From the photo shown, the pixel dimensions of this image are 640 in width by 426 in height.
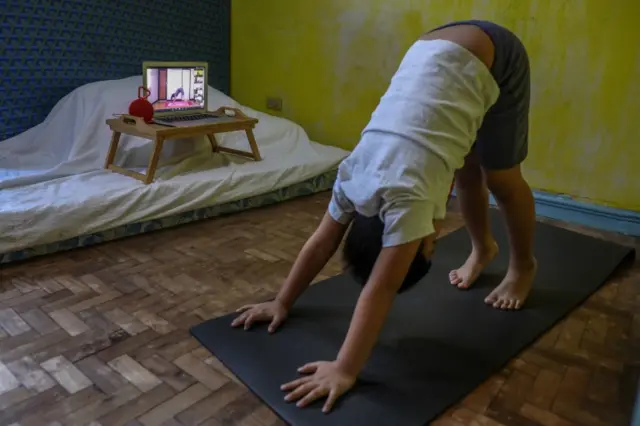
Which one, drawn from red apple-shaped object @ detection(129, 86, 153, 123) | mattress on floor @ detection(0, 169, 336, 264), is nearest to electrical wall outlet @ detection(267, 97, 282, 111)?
mattress on floor @ detection(0, 169, 336, 264)

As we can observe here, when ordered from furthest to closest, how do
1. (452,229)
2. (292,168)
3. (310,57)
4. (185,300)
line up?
(310,57), (292,168), (452,229), (185,300)

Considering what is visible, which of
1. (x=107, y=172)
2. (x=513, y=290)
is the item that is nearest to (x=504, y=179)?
(x=513, y=290)

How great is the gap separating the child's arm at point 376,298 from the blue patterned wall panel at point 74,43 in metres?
2.23

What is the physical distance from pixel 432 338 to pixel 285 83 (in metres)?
2.39

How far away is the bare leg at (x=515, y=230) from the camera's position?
57.3 inches

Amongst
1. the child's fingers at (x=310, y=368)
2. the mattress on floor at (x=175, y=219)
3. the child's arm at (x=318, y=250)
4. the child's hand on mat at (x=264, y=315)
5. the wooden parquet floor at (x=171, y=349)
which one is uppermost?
the child's arm at (x=318, y=250)

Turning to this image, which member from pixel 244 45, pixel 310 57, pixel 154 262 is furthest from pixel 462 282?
pixel 244 45

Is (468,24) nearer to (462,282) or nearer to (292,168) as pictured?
(462,282)

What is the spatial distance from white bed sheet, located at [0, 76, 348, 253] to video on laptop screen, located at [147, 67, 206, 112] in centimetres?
18

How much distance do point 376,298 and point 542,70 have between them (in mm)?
1833

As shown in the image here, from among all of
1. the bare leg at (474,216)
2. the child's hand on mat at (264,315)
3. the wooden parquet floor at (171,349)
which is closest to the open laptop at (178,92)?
the wooden parquet floor at (171,349)

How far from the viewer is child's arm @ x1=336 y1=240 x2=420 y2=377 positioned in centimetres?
111

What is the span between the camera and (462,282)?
1.70m

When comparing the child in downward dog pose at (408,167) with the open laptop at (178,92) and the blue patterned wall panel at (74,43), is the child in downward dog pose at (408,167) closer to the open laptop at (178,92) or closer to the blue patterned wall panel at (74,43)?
the open laptop at (178,92)
